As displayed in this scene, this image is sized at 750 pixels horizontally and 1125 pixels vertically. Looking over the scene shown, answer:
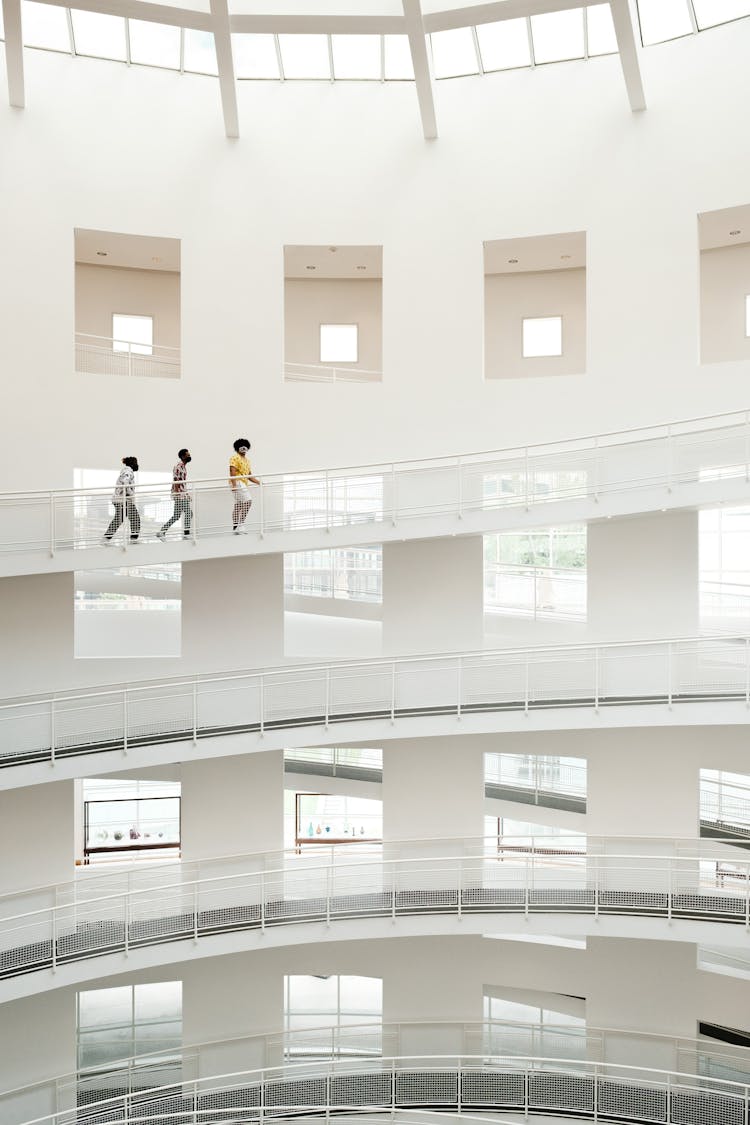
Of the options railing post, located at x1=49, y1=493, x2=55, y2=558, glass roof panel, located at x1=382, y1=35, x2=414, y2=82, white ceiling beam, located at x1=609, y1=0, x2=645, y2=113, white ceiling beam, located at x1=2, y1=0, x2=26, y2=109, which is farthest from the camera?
glass roof panel, located at x1=382, y1=35, x2=414, y2=82

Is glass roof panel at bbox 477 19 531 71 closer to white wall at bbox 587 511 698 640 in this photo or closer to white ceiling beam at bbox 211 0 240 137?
white ceiling beam at bbox 211 0 240 137

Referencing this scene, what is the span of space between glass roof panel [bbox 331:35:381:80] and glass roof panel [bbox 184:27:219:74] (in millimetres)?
1984

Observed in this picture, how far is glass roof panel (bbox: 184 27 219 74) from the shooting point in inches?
653

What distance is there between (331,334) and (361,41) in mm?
4876

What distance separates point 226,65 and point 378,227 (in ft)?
10.7

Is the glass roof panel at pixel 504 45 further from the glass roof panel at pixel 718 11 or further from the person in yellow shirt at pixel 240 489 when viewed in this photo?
the person in yellow shirt at pixel 240 489

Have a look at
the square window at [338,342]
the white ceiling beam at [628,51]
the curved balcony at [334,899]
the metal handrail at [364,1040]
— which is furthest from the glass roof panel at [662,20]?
the metal handrail at [364,1040]

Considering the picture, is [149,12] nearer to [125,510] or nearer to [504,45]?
[504,45]

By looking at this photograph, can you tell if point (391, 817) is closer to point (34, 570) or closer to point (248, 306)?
point (34, 570)

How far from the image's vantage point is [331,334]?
18.9 metres

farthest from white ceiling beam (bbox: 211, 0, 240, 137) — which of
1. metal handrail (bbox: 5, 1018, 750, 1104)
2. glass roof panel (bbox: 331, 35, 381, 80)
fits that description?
metal handrail (bbox: 5, 1018, 750, 1104)

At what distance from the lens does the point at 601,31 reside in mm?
15898

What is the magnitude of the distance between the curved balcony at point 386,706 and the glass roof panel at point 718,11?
938 centimetres

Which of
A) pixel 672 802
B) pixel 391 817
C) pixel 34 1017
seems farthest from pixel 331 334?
pixel 34 1017
